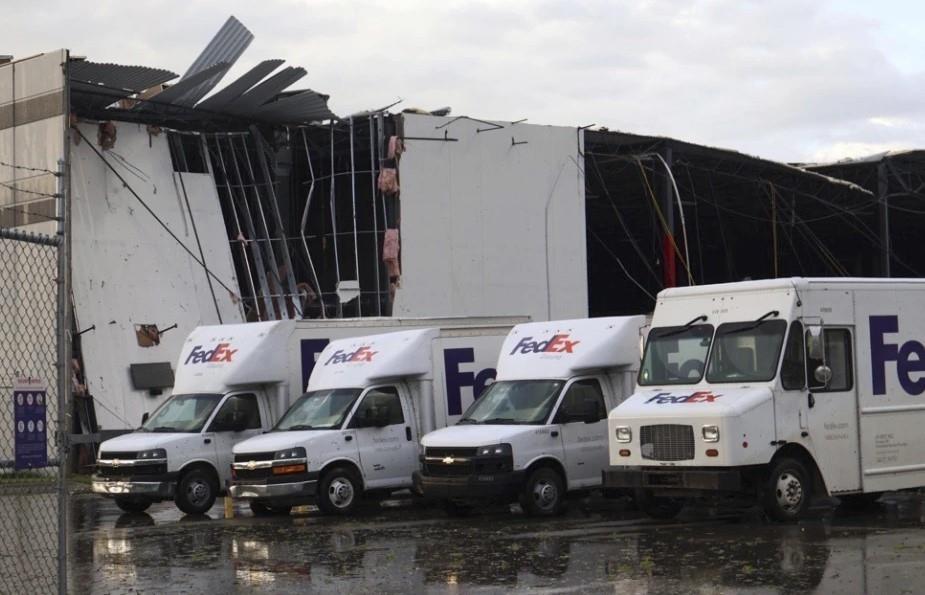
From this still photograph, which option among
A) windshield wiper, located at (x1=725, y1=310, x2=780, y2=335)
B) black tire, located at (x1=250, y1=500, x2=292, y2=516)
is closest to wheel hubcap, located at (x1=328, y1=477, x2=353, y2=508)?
black tire, located at (x1=250, y1=500, x2=292, y2=516)

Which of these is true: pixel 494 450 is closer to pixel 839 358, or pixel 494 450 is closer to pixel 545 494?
pixel 545 494

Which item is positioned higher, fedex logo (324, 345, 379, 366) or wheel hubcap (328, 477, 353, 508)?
fedex logo (324, 345, 379, 366)

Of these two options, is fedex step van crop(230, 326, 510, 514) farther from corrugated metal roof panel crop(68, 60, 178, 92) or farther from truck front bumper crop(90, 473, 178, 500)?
corrugated metal roof panel crop(68, 60, 178, 92)

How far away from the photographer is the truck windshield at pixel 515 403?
58.5 ft

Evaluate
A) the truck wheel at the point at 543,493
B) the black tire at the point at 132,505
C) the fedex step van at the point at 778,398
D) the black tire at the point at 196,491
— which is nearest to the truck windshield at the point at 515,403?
the truck wheel at the point at 543,493

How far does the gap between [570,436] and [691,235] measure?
94.7ft

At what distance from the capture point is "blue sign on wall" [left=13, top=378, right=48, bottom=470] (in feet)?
26.9

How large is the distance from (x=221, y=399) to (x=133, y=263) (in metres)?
10.9

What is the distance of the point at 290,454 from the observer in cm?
1836

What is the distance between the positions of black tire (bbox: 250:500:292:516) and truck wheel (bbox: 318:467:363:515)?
125cm

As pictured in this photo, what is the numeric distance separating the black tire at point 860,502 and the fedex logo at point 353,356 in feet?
22.2

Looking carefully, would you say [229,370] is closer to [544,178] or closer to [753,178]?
[544,178]

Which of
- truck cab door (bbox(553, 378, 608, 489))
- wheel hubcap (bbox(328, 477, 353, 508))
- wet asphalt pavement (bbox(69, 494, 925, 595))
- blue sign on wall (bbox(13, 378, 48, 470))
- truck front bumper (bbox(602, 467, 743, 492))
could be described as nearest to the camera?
blue sign on wall (bbox(13, 378, 48, 470))

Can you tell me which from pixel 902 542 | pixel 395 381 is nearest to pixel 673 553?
pixel 902 542
